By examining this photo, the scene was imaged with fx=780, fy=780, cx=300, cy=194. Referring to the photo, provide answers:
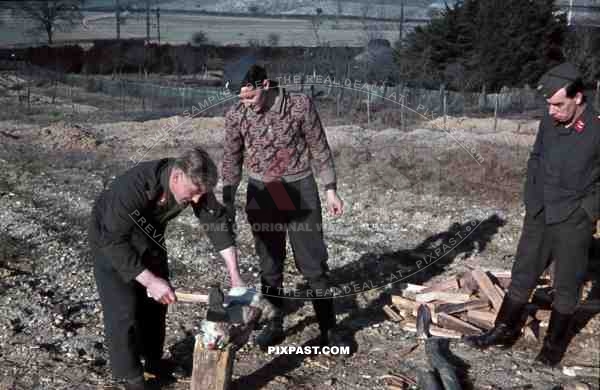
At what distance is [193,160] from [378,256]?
4367mm

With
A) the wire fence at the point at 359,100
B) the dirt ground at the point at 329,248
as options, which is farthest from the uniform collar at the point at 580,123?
the wire fence at the point at 359,100

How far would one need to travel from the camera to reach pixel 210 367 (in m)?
4.39

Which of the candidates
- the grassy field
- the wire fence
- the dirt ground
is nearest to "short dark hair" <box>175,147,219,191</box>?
the dirt ground

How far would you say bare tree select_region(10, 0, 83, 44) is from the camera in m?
54.4

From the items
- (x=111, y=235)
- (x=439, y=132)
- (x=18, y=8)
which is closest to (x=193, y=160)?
(x=111, y=235)

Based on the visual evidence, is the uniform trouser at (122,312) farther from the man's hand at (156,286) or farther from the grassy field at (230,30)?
the grassy field at (230,30)

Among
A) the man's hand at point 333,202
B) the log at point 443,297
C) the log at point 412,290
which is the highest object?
the man's hand at point 333,202

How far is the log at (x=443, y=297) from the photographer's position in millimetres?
6258

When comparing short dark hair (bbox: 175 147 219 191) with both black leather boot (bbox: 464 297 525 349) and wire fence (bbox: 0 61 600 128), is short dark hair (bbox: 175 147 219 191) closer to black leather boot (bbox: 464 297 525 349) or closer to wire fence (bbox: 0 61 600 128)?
black leather boot (bbox: 464 297 525 349)

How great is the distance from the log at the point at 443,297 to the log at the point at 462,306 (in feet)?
0.33

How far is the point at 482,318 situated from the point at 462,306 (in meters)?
0.18

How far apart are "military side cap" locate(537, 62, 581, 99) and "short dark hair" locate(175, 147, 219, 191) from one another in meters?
2.15

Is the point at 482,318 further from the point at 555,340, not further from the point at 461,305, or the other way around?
the point at 555,340

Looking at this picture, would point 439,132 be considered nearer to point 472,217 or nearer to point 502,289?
point 472,217
